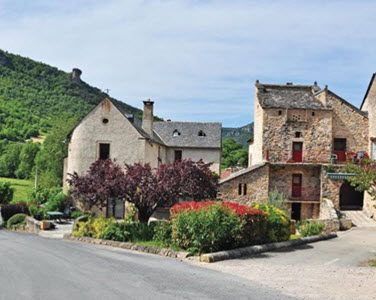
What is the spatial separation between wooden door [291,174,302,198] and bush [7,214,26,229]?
20.7 meters

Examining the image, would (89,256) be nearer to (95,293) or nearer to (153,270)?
(153,270)

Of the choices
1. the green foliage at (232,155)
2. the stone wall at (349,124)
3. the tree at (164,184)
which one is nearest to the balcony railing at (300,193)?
the stone wall at (349,124)

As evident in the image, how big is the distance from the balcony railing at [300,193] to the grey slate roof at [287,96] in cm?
664

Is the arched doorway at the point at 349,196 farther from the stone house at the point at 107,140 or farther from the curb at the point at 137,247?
the curb at the point at 137,247

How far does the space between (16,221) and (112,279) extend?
21975 millimetres

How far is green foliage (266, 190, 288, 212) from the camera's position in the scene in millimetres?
32062

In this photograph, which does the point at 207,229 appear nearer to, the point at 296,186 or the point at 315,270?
the point at 315,270

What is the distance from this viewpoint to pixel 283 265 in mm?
15125

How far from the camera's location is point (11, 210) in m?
33.5

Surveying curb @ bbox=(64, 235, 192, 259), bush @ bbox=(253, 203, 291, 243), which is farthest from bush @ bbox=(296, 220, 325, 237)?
curb @ bbox=(64, 235, 192, 259)

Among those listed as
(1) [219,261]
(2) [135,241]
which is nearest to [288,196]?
(2) [135,241]

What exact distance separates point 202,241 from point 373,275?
5998 millimetres

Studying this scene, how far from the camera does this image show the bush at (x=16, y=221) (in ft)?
101

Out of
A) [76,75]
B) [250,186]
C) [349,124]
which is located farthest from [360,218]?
[76,75]
